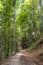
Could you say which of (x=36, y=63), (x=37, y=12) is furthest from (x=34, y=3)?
(x=36, y=63)

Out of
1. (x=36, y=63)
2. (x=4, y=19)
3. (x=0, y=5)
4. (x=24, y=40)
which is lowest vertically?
(x=24, y=40)

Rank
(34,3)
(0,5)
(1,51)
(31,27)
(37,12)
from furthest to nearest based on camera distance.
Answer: (31,27)
(37,12)
(34,3)
(1,51)
(0,5)

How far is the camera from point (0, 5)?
2188 centimetres

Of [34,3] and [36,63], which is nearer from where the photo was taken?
[36,63]

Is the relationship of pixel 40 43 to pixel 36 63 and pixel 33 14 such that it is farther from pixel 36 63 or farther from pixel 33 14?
pixel 33 14

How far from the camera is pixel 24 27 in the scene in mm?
38188

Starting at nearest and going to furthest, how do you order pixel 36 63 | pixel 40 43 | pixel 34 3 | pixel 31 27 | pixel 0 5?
pixel 36 63 → pixel 40 43 → pixel 0 5 → pixel 34 3 → pixel 31 27

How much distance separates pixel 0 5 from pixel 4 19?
2.04 metres

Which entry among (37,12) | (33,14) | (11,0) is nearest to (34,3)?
(33,14)

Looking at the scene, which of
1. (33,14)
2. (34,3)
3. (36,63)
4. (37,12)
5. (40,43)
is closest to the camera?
(36,63)

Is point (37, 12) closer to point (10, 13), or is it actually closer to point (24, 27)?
point (24, 27)

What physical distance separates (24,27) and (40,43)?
1984 centimetres

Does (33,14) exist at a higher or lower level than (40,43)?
higher

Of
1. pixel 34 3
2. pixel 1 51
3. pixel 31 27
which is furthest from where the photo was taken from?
pixel 31 27
